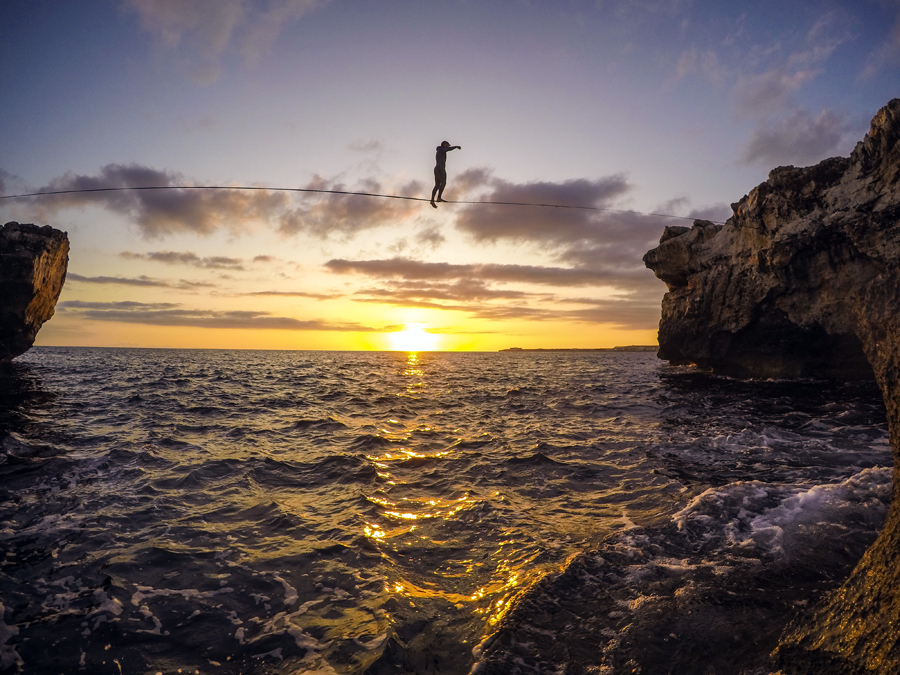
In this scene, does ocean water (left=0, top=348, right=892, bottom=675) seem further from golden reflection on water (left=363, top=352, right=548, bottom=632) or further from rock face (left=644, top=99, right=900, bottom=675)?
rock face (left=644, top=99, right=900, bottom=675)

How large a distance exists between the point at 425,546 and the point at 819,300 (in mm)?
24524

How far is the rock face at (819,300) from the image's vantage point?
101 inches

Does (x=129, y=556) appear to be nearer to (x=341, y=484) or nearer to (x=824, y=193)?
(x=341, y=484)

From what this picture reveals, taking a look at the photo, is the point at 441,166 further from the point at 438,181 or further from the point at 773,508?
the point at 773,508

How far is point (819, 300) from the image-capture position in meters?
20.8

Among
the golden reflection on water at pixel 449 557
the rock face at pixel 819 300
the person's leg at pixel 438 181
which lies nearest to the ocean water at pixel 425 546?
the golden reflection on water at pixel 449 557

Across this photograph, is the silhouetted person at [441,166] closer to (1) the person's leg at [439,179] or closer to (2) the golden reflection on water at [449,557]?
(1) the person's leg at [439,179]

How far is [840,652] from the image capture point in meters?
2.42

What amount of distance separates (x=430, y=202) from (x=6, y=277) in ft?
119

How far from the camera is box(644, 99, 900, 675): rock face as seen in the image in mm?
2572

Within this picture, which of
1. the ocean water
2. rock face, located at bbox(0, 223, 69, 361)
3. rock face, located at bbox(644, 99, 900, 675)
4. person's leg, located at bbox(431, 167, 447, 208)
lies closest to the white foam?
the ocean water

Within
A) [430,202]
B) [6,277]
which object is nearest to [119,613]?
[430,202]

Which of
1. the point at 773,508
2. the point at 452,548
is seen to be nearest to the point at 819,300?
the point at 773,508

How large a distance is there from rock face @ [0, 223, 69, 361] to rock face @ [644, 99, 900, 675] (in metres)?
43.0
